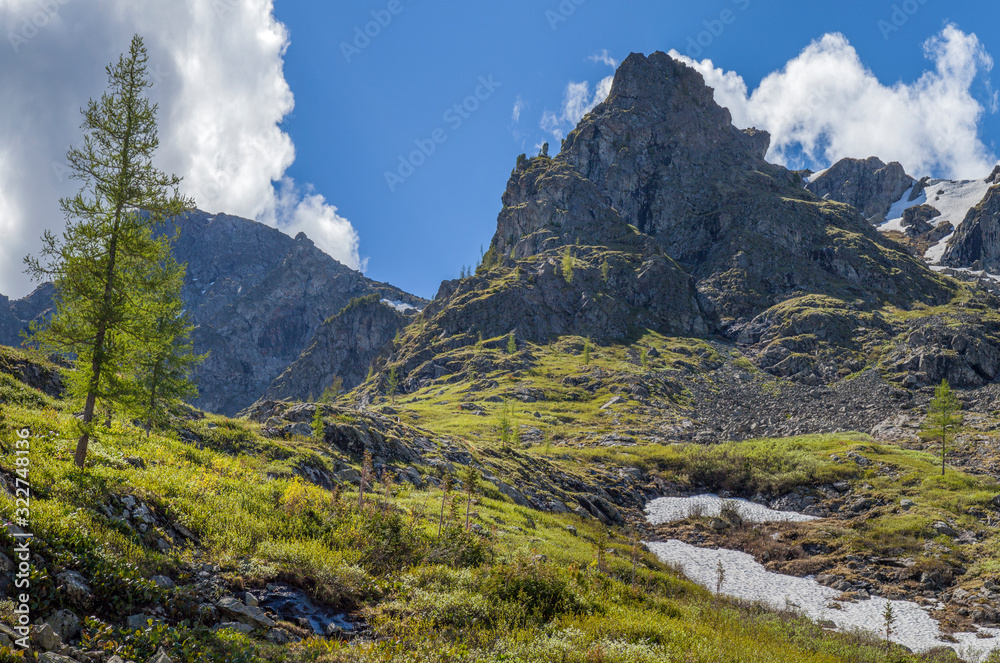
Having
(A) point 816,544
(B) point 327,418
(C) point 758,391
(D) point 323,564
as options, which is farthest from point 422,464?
(C) point 758,391

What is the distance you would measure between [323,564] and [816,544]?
164 ft

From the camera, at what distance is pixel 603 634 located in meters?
12.7

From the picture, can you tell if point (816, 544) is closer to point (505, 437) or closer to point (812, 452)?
point (812, 452)

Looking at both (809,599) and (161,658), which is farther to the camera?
(809,599)

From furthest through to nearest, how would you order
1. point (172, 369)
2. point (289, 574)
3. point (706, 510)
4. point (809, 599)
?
1. point (706, 510)
2. point (809, 599)
3. point (172, 369)
4. point (289, 574)

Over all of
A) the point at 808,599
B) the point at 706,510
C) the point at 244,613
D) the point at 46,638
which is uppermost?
the point at 706,510

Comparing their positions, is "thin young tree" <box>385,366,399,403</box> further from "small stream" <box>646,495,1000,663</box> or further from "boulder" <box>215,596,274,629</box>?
"boulder" <box>215,596,274,629</box>

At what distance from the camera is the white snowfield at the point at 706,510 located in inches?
2158

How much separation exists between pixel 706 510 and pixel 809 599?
72.6ft

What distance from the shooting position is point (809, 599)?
117 feet

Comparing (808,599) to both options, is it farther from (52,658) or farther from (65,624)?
(52,658)

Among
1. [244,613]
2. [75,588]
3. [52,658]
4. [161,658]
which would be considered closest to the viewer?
[52,658]

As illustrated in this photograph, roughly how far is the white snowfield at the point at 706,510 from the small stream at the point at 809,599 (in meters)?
0.86

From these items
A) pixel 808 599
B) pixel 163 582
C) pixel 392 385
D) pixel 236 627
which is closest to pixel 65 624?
pixel 163 582
